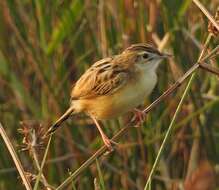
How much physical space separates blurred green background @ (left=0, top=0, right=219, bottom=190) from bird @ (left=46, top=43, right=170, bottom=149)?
0.71m

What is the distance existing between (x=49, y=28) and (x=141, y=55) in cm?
90

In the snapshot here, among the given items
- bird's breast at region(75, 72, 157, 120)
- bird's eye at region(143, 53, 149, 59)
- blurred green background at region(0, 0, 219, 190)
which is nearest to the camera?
bird's breast at region(75, 72, 157, 120)

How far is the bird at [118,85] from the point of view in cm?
251

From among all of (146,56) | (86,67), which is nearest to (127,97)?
(146,56)

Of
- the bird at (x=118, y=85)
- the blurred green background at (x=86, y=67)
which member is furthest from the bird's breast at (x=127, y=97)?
the blurred green background at (x=86, y=67)

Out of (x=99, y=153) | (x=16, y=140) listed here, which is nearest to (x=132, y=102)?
(x=99, y=153)

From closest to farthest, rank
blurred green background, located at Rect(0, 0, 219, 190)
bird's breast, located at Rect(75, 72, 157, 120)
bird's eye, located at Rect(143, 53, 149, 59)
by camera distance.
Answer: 1. bird's breast, located at Rect(75, 72, 157, 120)
2. bird's eye, located at Rect(143, 53, 149, 59)
3. blurred green background, located at Rect(0, 0, 219, 190)

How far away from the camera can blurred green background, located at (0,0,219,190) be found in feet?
11.1

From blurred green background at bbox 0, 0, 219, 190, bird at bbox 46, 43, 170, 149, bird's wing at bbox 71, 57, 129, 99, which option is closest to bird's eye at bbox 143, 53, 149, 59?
bird at bbox 46, 43, 170, 149

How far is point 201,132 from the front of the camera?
3.40 m

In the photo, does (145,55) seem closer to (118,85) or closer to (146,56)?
(146,56)

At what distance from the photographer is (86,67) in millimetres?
3508

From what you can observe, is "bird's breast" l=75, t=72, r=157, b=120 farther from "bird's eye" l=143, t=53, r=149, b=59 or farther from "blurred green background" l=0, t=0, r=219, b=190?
"blurred green background" l=0, t=0, r=219, b=190

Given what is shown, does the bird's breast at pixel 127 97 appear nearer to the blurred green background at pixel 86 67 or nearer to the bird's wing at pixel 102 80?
the bird's wing at pixel 102 80
